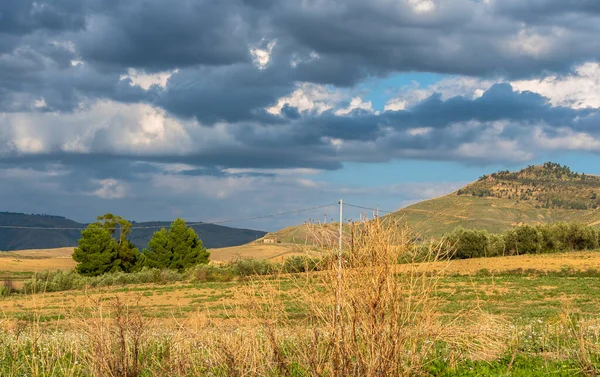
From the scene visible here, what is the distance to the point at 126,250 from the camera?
60.7m

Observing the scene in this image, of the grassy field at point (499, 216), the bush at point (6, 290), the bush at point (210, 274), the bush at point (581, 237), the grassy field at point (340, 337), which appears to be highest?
the grassy field at point (499, 216)

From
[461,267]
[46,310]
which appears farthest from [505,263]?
[46,310]

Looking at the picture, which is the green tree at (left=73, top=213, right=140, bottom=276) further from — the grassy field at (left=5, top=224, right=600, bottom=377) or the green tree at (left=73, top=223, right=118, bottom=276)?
the grassy field at (left=5, top=224, right=600, bottom=377)

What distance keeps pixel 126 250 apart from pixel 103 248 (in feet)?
8.38

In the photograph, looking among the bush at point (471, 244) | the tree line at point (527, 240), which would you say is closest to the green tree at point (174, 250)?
the tree line at point (527, 240)

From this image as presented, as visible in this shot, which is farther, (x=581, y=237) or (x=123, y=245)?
(x=581, y=237)

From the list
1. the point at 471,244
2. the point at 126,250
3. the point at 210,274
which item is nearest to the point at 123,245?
the point at 126,250

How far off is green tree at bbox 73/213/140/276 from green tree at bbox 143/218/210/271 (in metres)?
2.68

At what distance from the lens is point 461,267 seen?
56.0 m

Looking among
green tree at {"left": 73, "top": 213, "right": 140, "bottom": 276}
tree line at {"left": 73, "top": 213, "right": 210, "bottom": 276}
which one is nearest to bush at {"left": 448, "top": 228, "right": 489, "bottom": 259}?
tree line at {"left": 73, "top": 213, "right": 210, "bottom": 276}

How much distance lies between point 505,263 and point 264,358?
51.7 meters

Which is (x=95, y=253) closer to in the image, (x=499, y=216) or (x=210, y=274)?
(x=210, y=274)

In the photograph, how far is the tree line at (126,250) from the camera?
2277 inches

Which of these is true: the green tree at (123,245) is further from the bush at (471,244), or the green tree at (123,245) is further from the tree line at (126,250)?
the bush at (471,244)
